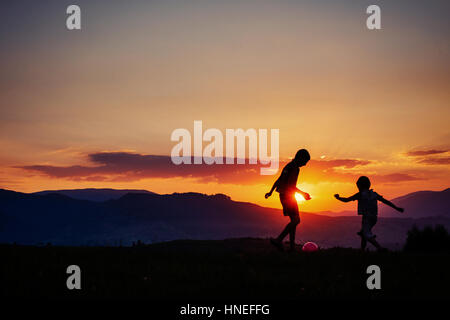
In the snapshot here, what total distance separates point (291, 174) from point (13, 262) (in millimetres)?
8272

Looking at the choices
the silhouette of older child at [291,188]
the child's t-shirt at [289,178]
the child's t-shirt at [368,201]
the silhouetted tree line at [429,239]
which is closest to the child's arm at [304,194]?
the silhouette of older child at [291,188]

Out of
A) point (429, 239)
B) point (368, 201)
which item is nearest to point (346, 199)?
point (368, 201)

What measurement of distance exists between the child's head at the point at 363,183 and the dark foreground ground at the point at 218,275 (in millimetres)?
2852

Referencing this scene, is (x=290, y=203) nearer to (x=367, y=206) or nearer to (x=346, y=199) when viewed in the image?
(x=346, y=199)

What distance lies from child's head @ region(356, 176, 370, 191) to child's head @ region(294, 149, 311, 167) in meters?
2.17

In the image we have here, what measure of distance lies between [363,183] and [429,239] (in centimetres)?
1931

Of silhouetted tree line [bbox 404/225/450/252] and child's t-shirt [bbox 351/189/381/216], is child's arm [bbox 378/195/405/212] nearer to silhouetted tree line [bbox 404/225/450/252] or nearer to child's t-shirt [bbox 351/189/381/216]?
child's t-shirt [bbox 351/189/381/216]

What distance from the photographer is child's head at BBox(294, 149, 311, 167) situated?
653 inches

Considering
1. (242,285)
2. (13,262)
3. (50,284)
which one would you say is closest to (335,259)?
(242,285)

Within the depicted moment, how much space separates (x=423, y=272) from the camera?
12.3m

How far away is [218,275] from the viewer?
37.6 ft

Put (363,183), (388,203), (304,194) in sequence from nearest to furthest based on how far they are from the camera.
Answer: (304,194), (388,203), (363,183)

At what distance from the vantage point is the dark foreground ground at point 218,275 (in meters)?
10.0

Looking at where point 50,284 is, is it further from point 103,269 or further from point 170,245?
point 170,245
